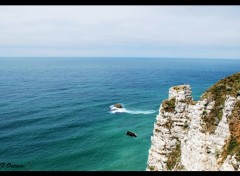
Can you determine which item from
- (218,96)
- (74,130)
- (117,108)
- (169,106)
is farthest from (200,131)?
(117,108)

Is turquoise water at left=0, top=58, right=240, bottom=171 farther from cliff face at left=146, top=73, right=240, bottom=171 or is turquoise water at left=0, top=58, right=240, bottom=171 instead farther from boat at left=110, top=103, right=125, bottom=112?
cliff face at left=146, top=73, right=240, bottom=171

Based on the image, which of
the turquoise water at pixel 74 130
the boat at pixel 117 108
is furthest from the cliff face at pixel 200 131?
the boat at pixel 117 108

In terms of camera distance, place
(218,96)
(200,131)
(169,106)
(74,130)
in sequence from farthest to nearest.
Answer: (74,130) < (169,106) < (218,96) < (200,131)

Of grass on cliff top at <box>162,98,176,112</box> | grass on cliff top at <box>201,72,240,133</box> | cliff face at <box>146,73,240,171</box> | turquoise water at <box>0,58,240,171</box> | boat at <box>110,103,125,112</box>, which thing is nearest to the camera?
cliff face at <box>146,73,240,171</box>

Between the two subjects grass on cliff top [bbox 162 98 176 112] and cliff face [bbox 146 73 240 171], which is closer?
cliff face [bbox 146 73 240 171]

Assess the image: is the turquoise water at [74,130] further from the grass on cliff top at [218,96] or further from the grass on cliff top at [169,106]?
the grass on cliff top at [218,96]

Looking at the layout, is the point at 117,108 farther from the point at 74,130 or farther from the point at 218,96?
the point at 218,96

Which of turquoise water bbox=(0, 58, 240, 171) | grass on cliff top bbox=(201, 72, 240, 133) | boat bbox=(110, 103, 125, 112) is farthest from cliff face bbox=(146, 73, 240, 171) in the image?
boat bbox=(110, 103, 125, 112)
